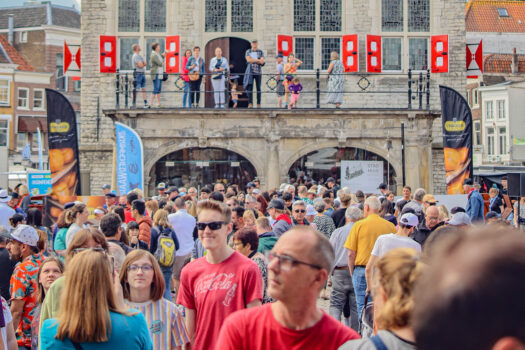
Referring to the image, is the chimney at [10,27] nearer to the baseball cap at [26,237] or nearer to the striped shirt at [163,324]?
the baseball cap at [26,237]

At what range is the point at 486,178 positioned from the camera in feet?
106

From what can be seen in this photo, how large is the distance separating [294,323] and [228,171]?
1973cm

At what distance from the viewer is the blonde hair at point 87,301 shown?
3.83 metres

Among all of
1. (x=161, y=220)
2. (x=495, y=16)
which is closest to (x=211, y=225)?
(x=161, y=220)

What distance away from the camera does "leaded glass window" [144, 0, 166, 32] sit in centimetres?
2531

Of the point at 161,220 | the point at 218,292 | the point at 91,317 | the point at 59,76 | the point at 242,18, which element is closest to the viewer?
the point at 91,317

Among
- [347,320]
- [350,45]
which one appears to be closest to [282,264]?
[347,320]

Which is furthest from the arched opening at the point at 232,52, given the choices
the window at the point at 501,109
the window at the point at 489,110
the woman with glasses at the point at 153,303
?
the window at the point at 489,110

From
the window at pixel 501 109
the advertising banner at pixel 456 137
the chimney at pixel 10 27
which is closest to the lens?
the advertising banner at pixel 456 137

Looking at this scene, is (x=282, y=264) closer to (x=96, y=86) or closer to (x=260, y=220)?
(x=260, y=220)

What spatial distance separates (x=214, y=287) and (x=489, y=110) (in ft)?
167

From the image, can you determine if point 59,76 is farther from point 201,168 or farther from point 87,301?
point 87,301

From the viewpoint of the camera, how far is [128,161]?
60.8 feet

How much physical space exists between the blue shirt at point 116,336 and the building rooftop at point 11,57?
167 ft
